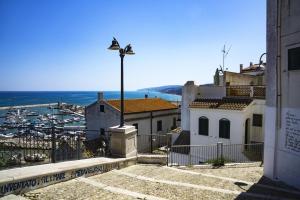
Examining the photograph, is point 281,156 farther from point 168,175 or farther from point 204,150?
point 204,150

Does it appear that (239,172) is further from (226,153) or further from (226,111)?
(226,111)

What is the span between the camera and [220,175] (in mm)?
10977

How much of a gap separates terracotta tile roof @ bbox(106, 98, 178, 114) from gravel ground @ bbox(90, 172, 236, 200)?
19.9 meters

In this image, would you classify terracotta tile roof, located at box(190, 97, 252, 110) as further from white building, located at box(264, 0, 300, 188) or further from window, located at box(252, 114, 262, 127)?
white building, located at box(264, 0, 300, 188)

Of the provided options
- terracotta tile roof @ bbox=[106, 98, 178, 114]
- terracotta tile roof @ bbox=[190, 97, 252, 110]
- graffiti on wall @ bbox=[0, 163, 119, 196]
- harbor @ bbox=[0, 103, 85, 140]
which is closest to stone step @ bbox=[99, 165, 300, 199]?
graffiti on wall @ bbox=[0, 163, 119, 196]

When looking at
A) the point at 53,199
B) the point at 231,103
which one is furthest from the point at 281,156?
the point at 231,103

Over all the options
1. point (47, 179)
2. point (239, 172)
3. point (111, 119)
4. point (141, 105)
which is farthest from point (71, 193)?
point (141, 105)

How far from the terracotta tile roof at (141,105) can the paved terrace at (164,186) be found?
18864 millimetres

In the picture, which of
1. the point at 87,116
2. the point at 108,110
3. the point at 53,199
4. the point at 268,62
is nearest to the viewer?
the point at 53,199

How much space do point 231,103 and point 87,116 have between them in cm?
1806

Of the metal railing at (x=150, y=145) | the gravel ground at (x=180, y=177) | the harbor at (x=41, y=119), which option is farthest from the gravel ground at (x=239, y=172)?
the metal railing at (x=150, y=145)

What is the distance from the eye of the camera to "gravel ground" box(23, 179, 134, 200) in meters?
7.20

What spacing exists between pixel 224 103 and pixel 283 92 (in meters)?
11.3

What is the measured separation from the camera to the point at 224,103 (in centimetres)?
2153
